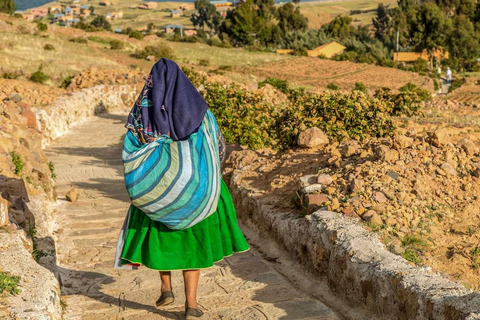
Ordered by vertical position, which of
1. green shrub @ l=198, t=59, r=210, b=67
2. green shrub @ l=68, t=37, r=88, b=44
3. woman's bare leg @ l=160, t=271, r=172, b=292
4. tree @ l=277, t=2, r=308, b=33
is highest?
woman's bare leg @ l=160, t=271, r=172, b=292

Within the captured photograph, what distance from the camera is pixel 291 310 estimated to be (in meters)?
4.48

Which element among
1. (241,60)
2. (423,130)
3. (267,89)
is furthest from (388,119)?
(241,60)

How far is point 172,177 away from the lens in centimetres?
393

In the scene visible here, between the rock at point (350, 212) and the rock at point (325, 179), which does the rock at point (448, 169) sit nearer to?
the rock at point (325, 179)

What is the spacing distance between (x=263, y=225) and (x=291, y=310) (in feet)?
6.52

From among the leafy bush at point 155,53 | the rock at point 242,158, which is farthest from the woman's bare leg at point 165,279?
the leafy bush at point 155,53

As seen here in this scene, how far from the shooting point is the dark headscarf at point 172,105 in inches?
154

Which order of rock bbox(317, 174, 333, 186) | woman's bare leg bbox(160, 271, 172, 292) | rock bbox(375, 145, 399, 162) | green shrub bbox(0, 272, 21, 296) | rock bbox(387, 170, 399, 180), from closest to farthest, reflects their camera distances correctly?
green shrub bbox(0, 272, 21, 296) → woman's bare leg bbox(160, 271, 172, 292) → rock bbox(387, 170, 399, 180) → rock bbox(317, 174, 333, 186) → rock bbox(375, 145, 399, 162)

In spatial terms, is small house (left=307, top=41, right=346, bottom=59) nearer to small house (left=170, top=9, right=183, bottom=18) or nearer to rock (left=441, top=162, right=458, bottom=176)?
rock (left=441, top=162, right=458, bottom=176)

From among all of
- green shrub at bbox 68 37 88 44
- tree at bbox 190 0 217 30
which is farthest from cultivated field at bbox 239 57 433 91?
tree at bbox 190 0 217 30

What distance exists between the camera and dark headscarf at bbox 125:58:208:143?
392 centimetres

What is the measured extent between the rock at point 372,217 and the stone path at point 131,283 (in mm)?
783

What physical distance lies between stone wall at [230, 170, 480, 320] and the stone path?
0.81ft

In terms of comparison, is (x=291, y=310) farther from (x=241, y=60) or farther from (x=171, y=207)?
(x=241, y=60)
